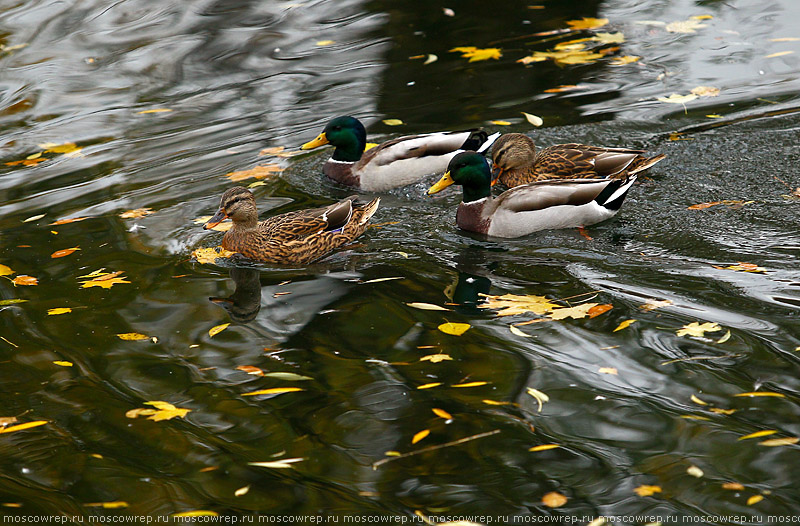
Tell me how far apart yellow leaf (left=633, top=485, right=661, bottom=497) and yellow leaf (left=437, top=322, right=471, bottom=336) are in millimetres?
1845

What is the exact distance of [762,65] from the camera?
10891mm

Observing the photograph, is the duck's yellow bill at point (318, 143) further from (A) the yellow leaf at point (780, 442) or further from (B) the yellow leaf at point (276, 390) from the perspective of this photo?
(A) the yellow leaf at point (780, 442)

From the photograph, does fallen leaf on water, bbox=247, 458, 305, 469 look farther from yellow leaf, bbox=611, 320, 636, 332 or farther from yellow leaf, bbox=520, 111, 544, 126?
yellow leaf, bbox=520, 111, 544, 126

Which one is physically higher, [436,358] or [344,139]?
[344,139]

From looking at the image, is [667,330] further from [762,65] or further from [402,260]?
[762,65]

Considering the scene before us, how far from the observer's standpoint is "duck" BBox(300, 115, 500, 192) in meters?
8.92

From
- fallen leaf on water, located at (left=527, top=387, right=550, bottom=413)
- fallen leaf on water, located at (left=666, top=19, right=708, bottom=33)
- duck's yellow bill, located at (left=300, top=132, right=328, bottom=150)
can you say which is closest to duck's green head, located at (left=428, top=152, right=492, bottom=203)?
duck's yellow bill, located at (left=300, top=132, right=328, bottom=150)

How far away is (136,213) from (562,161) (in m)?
4.16

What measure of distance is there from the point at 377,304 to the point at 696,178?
3649 millimetres

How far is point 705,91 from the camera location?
1020cm

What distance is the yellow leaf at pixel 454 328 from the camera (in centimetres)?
580

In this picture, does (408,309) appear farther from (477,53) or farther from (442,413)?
(477,53)

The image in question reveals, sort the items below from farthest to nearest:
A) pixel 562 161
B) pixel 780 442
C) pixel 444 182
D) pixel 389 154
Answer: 1. pixel 389 154
2. pixel 562 161
3. pixel 444 182
4. pixel 780 442

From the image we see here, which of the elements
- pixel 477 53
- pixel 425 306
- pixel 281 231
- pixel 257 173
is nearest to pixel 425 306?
pixel 425 306
